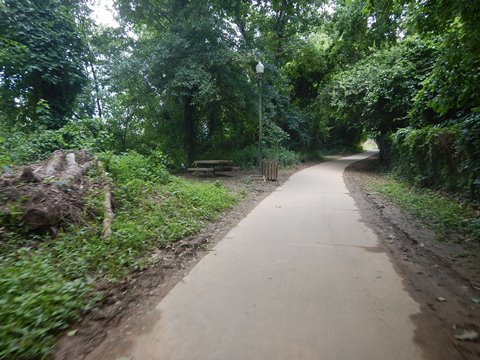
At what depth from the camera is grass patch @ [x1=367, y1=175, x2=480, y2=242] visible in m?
5.21

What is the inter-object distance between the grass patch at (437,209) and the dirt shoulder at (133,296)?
4.16 meters

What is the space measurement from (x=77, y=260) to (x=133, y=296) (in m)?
0.96

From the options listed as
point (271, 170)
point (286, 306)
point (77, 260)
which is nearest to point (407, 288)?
point (286, 306)

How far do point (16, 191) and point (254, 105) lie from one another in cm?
1076

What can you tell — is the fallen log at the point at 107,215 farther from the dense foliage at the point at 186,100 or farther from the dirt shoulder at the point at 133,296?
the dirt shoulder at the point at 133,296

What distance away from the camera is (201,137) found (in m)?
18.5

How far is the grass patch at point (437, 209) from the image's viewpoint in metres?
5.21

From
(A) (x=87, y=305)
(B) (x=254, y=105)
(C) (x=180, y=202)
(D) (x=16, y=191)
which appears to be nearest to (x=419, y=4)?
(C) (x=180, y=202)

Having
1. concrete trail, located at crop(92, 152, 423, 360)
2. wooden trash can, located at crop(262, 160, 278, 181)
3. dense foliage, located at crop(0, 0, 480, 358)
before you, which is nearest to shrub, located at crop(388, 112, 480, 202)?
dense foliage, located at crop(0, 0, 480, 358)

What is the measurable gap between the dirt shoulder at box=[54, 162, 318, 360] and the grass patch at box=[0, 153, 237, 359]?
0.12 metres

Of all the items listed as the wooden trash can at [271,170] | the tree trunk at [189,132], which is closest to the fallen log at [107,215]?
the wooden trash can at [271,170]

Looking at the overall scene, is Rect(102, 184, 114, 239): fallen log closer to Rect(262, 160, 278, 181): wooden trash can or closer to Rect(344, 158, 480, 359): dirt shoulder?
Rect(344, 158, 480, 359): dirt shoulder

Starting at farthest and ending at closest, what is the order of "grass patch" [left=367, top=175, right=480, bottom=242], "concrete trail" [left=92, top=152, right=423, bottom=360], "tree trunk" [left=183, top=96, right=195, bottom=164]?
1. "tree trunk" [left=183, top=96, right=195, bottom=164]
2. "grass patch" [left=367, top=175, right=480, bottom=242]
3. "concrete trail" [left=92, top=152, right=423, bottom=360]

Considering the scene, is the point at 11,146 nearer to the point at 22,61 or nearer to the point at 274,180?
the point at 22,61
